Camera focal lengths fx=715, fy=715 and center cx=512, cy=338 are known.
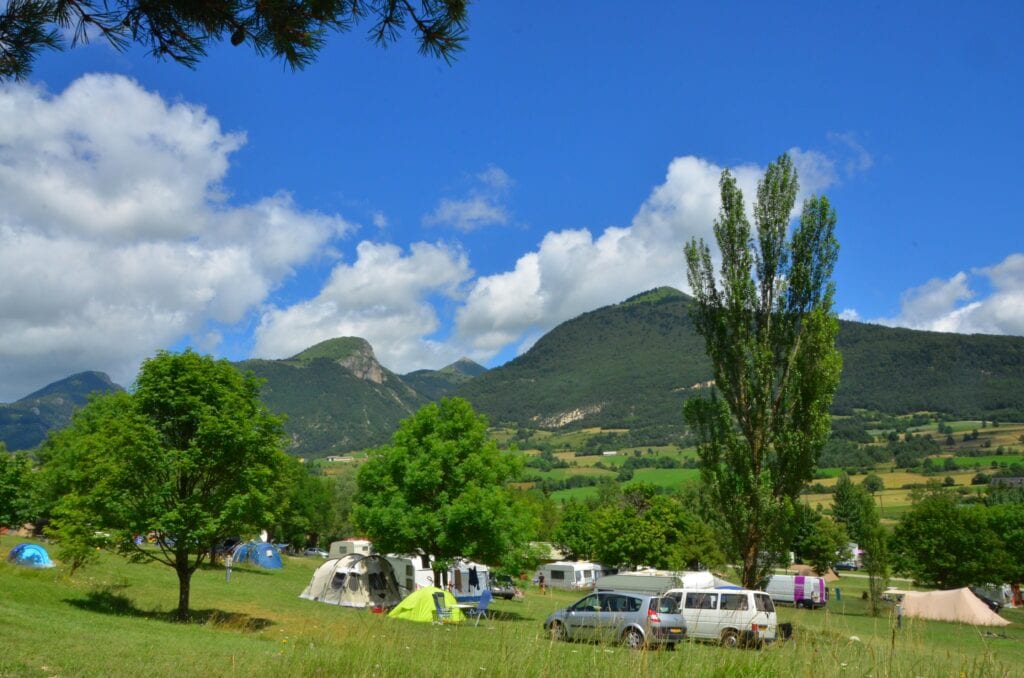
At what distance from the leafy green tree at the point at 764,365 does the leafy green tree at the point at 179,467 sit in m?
12.5

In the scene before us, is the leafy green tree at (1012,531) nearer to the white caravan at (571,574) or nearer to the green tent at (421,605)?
the white caravan at (571,574)

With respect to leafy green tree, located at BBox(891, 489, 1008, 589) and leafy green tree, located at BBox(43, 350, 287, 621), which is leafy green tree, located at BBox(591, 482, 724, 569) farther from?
leafy green tree, located at BBox(43, 350, 287, 621)

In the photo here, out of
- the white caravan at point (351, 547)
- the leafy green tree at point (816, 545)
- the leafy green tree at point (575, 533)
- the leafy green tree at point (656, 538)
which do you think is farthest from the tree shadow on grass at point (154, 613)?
the leafy green tree at point (816, 545)

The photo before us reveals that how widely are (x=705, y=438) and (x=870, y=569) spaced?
24.4 metres

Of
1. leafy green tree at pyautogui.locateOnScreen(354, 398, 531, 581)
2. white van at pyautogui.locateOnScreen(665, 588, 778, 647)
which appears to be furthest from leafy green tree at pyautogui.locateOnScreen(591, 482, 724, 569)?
white van at pyautogui.locateOnScreen(665, 588, 778, 647)

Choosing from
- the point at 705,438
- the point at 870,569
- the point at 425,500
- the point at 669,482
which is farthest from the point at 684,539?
the point at 669,482

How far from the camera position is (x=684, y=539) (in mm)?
54125

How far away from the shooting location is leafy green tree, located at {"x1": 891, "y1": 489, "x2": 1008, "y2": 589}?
153 feet

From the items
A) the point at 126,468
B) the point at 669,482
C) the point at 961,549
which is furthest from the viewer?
the point at 669,482

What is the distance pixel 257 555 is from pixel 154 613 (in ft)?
89.8

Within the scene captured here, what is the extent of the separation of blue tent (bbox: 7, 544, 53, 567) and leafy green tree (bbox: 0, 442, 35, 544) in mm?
13185

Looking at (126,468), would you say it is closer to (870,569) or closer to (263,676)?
(263,676)

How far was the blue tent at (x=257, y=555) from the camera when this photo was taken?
4572cm

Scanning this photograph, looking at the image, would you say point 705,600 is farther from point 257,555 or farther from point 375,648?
point 257,555
